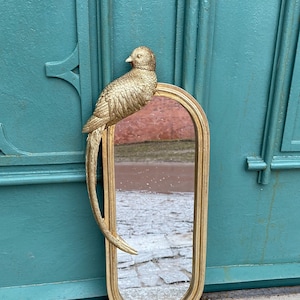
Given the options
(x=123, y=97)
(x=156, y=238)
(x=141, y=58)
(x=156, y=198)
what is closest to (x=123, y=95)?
(x=123, y=97)

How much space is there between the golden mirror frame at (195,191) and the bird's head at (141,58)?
9 centimetres

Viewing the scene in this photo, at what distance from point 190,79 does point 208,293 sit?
1039 millimetres

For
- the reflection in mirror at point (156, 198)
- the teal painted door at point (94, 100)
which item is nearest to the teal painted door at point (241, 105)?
the teal painted door at point (94, 100)

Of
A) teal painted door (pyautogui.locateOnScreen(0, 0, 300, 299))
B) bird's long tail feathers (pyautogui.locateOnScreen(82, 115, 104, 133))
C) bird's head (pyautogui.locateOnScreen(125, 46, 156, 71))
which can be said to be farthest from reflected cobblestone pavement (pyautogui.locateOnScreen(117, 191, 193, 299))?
bird's head (pyautogui.locateOnScreen(125, 46, 156, 71))

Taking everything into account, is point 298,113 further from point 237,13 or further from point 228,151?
point 237,13

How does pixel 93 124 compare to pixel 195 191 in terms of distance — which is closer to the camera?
pixel 93 124

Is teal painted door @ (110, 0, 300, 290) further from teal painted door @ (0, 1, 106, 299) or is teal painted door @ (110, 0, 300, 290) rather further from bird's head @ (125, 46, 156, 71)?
teal painted door @ (0, 1, 106, 299)

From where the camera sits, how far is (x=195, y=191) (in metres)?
1.38

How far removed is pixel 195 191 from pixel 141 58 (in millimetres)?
567

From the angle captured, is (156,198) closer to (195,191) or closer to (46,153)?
(195,191)

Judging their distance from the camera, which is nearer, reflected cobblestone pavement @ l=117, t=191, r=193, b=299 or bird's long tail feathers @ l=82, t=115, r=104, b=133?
bird's long tail feathers @ l=82, t=115, r=104, b=133

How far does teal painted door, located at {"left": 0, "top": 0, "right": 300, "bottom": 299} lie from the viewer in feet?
3.99

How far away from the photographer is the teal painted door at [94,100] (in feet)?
3.99

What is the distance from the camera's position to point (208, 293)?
165 centimetres
